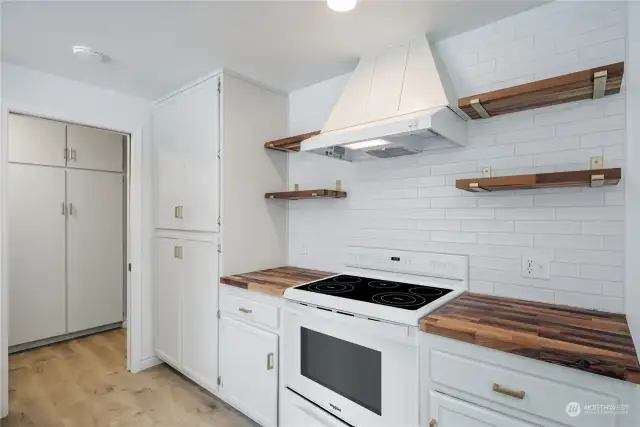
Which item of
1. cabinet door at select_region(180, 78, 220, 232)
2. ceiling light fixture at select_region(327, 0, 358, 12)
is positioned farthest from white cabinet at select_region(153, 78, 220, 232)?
ceiling light fixture at select_region(327, 0, 358, 12)

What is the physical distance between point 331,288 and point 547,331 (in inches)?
40.1

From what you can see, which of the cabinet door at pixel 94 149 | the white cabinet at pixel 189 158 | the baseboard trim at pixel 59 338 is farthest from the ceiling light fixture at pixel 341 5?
the baseboard trim at pixel 59 338

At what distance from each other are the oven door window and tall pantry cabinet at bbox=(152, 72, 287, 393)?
0.86m

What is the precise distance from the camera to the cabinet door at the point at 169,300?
2664 millimetres

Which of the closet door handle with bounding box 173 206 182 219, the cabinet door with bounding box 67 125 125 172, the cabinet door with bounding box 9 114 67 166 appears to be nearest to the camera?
the closet door handle with bounding box 173 206 182 219

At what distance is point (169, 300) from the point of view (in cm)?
276

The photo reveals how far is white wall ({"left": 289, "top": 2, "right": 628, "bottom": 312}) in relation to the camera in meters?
1.47

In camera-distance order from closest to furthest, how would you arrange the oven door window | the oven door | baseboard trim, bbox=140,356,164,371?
1. the oven door
2. the oven door window
3. baseboard trim, bbox=140,356,164,371

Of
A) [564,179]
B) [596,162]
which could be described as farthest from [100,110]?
[596,162]

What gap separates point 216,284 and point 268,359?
2.23ft

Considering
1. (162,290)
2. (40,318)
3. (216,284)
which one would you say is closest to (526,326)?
(216,284)

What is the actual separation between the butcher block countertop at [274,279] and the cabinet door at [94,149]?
88.2 inches

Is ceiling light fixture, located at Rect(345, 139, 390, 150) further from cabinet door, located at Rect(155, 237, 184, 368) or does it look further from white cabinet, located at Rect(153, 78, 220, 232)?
cabinet door, located at Rect(155, 237, 184, 368)

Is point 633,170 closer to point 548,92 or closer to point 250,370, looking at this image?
point 548,92
